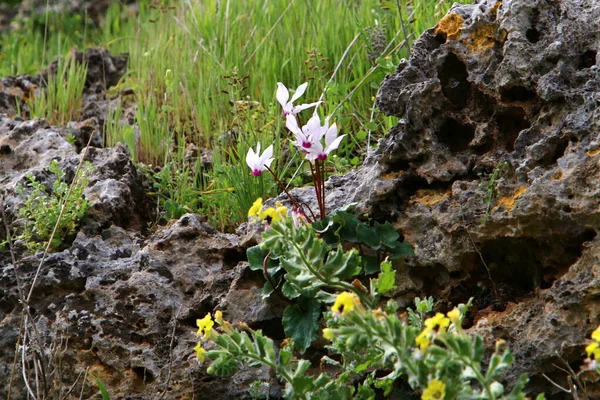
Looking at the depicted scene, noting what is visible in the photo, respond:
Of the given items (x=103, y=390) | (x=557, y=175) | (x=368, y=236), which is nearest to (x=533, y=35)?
(x=557, y=175)

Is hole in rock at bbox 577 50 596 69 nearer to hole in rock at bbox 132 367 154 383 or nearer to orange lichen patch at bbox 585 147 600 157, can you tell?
orange lichen patch at bbox 585 147 600 157

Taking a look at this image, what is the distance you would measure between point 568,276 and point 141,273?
1448 millimetres

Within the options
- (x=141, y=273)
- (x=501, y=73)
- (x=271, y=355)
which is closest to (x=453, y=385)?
(x=271, y=355)

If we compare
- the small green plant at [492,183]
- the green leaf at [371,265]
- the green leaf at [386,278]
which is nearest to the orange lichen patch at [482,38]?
the small green plant at [492,183]

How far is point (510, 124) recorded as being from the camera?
2721 millimetres

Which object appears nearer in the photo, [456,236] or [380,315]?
[380,315]

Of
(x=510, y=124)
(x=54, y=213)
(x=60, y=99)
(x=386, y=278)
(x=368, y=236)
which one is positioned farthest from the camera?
(x=60, y=99)

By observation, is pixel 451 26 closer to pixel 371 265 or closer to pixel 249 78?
pixel 371 265

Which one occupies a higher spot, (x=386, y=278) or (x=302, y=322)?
(x=386, y=278)

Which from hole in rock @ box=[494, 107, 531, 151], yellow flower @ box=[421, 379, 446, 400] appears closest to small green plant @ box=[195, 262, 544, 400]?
yellow flower @ box=[421, 379, 446, 400]

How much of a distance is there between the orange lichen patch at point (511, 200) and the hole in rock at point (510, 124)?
219mm

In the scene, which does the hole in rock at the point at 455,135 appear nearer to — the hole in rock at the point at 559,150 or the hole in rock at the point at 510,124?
the hole in rock at the point at 510,124

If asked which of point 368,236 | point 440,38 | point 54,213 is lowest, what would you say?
point 54,213

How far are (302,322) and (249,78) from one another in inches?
78.5
